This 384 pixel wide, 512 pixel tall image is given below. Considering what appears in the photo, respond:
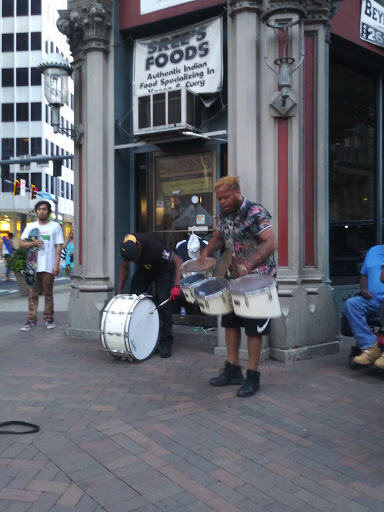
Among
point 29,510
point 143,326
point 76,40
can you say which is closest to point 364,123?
point 76,40

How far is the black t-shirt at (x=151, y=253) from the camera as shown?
591 cm

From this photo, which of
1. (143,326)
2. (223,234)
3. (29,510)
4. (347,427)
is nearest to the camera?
(29,510)

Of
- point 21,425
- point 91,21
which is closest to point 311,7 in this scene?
point 91,21

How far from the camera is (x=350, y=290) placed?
739 centimetres

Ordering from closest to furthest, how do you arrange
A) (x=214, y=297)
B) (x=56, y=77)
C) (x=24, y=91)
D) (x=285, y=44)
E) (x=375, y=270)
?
(x=214, y=297)
(x=375, y=270)
(x=285, y=44)
(x=56, y=77)
(x=24, y=91)

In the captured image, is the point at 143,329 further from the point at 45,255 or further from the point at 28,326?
the point at 28,326

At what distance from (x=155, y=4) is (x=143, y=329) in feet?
13.6

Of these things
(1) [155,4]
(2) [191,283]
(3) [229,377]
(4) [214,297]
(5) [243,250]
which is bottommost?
(3) [229,377]

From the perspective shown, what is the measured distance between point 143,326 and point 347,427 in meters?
2.40

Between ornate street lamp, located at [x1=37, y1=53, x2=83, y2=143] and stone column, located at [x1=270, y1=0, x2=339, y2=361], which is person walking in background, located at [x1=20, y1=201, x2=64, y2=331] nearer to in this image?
ornate street lamp, located at [x1=37, y1=53, x2=83, y2=143]

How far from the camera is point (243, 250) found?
4633 mm

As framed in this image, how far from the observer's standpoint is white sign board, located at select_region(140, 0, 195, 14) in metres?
6.68

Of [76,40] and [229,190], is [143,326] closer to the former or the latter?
[229,190]

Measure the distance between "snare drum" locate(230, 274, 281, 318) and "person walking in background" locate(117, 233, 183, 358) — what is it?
179 centimetres
